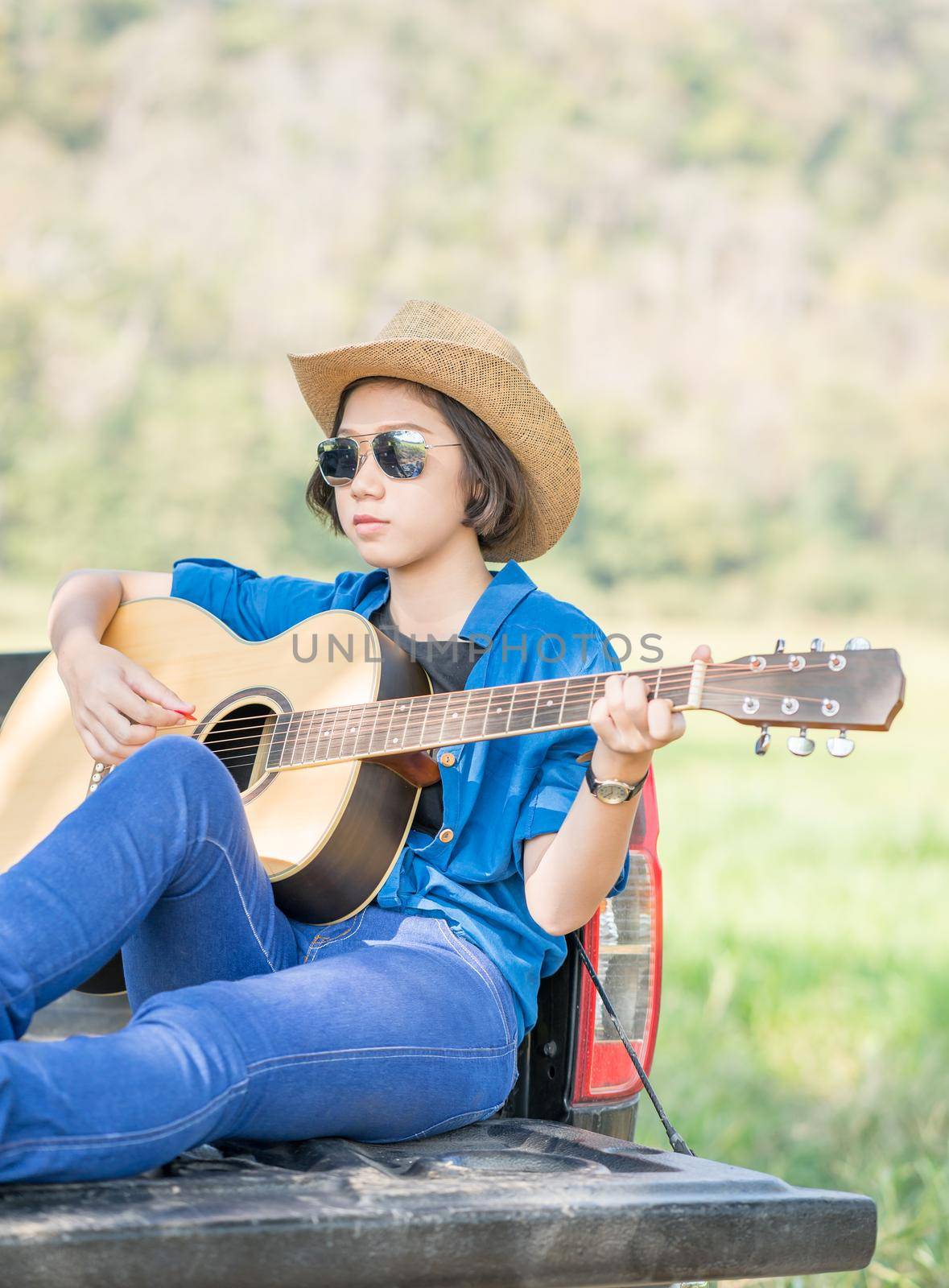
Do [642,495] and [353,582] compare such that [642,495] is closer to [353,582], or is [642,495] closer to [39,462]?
[39,462]

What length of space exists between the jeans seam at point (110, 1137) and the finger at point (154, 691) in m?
1.02

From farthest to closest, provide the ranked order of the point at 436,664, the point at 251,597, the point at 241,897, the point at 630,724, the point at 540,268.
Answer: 1. the point at 540,268
2. the point at 251,597
3. the point at 436,664
4. the point at 241,897
5. the point at 630,724

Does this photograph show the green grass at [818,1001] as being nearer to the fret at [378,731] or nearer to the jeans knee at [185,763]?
the fret at [378,731]

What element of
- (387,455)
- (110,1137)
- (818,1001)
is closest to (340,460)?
(387,455)

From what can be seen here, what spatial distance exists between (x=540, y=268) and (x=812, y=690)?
33.1 meters

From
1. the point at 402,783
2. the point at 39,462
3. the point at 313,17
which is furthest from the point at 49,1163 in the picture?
the point at 313,17

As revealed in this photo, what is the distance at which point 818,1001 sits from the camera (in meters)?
5.34

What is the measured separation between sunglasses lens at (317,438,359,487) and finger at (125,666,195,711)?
Result: 0.50 m

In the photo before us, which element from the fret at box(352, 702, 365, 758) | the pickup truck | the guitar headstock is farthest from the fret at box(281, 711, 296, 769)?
the guitar headstock

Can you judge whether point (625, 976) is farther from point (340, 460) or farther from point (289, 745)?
point (340, 460)

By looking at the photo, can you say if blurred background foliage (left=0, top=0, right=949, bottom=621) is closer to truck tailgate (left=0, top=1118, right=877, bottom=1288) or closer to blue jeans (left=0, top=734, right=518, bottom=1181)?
blue jeans (left=0, top=734, right=518, bottom=1181)

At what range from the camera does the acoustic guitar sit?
2131 mm

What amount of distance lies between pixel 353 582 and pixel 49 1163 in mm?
1452

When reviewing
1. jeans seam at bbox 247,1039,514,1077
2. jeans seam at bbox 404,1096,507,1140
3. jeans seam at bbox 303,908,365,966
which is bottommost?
jeans seam at bbox 404,1096,507,1140
